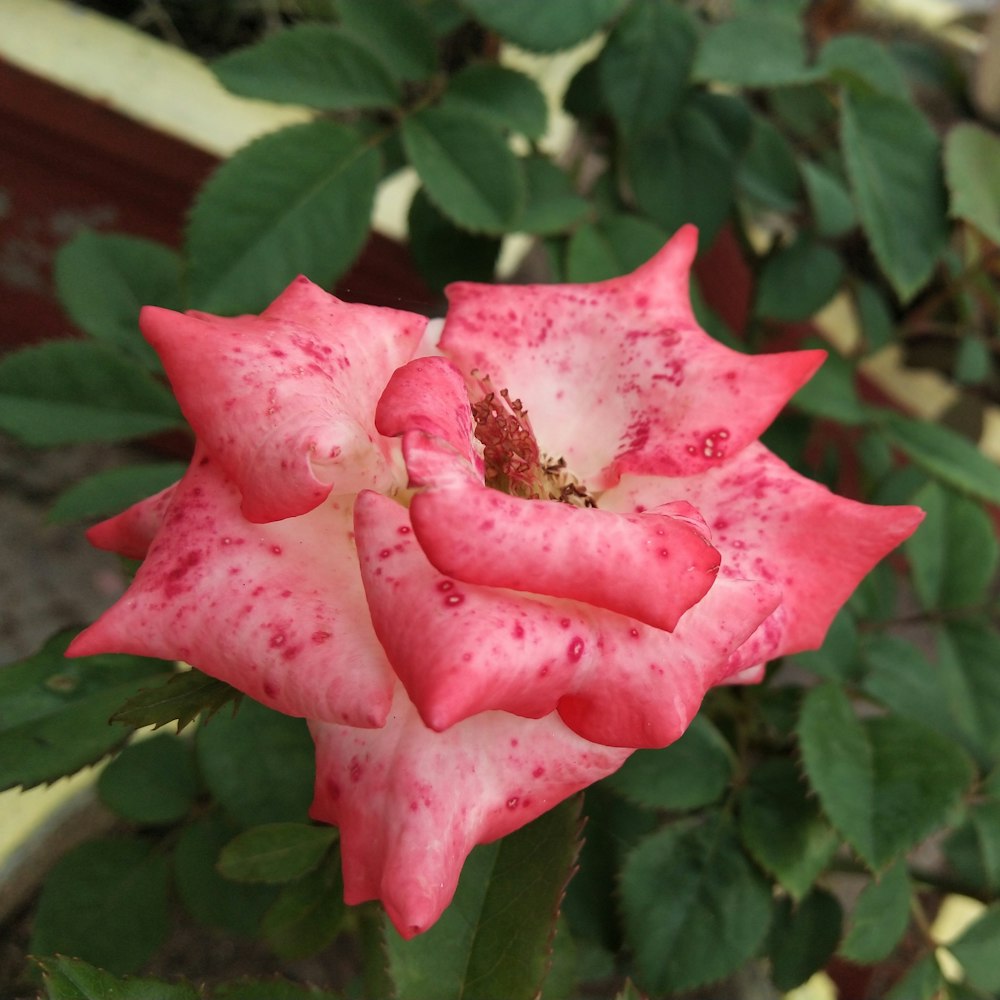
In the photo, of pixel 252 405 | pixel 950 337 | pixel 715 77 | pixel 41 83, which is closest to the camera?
pixel 252 405

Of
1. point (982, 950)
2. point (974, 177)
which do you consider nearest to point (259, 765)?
point (982, 950)

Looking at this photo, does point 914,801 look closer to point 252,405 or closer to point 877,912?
point 877,912

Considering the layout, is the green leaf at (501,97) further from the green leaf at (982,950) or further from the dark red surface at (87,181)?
the green leaf at (982,950)

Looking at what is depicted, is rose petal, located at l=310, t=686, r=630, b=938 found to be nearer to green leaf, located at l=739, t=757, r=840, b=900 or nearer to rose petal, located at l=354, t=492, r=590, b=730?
rose petal, located at l=354, t=492, r=590, b=730

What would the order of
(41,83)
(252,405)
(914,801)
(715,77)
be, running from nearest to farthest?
(252,405) < (914,801) < (715,77) < (41,83)

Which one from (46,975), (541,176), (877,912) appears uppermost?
(541,176)

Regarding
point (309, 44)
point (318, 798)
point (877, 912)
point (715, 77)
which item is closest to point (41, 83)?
point (309, 44)
